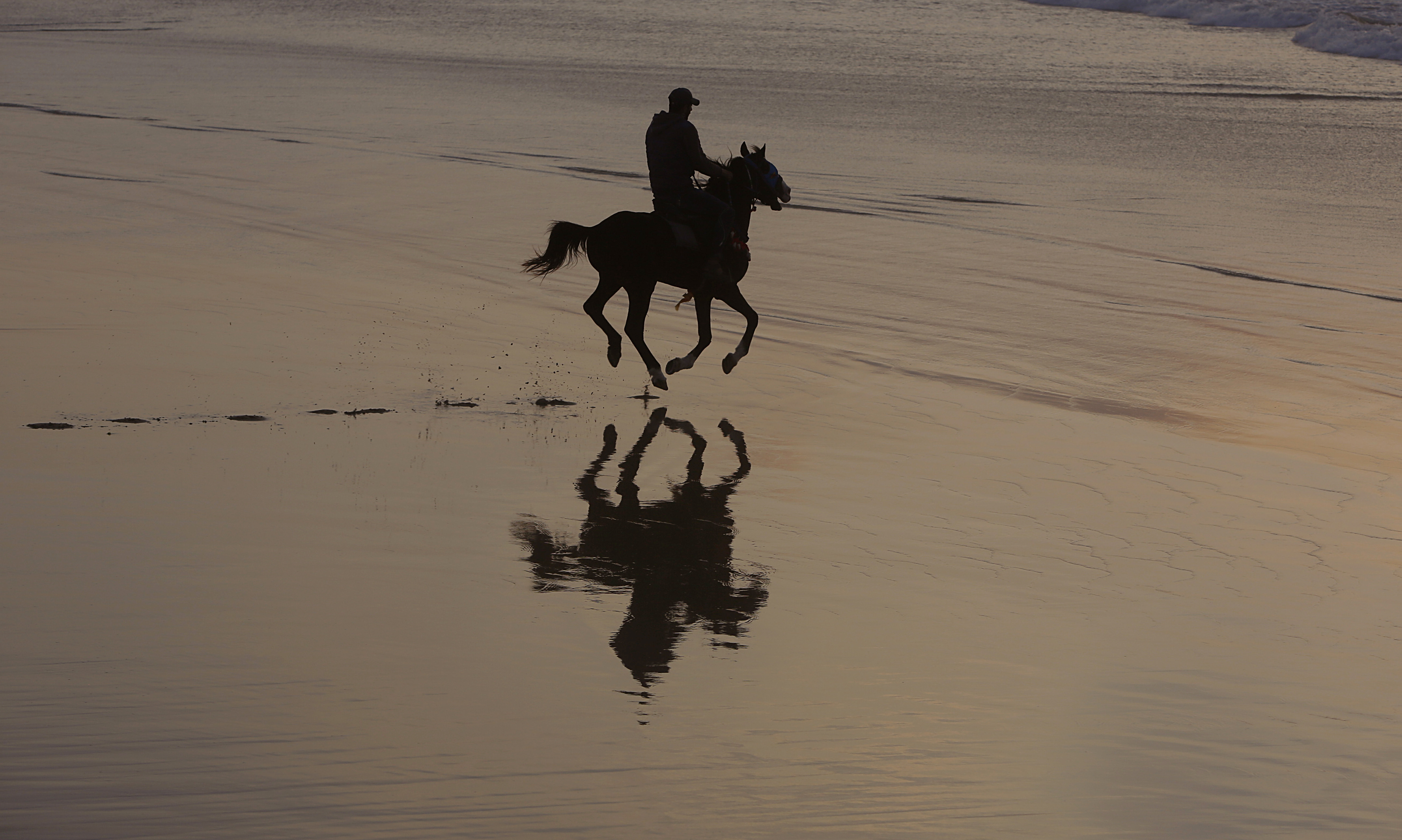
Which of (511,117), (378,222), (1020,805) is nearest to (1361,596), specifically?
(1020,805)

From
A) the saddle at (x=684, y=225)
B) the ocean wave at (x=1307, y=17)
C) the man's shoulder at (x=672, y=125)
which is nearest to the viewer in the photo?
the man's shoulder at (x=672, y=125)

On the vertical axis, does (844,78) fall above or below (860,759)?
above

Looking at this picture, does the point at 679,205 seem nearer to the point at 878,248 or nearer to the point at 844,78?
the point at 878,248

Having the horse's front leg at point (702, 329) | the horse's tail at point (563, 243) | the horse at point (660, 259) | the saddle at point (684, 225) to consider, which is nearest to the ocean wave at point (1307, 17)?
the horse at point (660, 259)

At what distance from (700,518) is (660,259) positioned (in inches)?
122

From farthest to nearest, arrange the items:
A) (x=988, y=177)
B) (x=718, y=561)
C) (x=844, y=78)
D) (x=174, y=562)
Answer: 1. (x=844, y=78)
2. (x=988, y=177)
3. (x=718, y=561)
4. (x=174, y=562)

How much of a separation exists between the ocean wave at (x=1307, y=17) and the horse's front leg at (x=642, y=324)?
34.9 meters

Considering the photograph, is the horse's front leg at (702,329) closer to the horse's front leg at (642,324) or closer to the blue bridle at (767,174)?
the horse's front leg at (642,324)

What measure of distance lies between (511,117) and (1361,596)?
20.9 meters

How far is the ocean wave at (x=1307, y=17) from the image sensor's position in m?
40.1

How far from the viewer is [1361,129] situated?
25.0 metres

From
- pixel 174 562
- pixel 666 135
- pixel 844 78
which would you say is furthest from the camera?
pixel 844 78

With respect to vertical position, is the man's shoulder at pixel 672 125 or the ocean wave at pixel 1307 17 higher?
the ocean wave at pixel 1307 17

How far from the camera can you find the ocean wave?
40.1 metres
